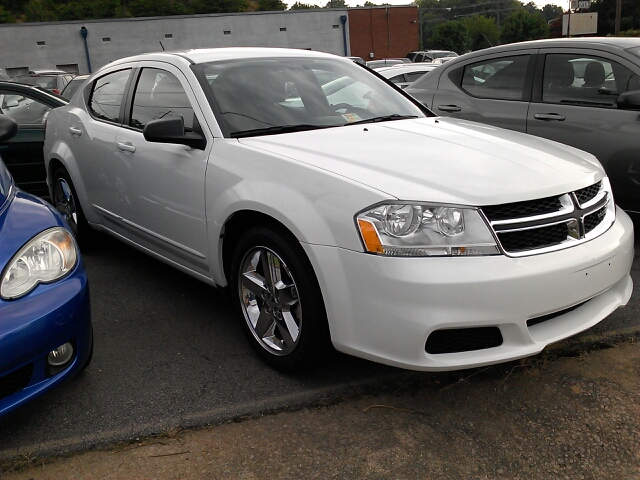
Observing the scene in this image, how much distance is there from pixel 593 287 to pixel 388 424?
1049 mm

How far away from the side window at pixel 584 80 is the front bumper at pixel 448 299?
8.17ft

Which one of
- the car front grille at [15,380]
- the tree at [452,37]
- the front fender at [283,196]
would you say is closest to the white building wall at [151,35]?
the tree at [452,37]

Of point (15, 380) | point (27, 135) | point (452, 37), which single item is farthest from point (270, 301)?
point (452, 37)

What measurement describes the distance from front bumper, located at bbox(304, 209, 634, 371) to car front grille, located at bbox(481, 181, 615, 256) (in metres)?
0.06

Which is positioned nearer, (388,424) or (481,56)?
(388,424)

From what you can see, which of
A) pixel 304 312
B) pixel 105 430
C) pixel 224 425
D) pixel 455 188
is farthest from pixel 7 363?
pixel 455 188

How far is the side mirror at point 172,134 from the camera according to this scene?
10.7 ft

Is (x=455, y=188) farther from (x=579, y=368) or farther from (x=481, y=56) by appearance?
(x=481, y=56)

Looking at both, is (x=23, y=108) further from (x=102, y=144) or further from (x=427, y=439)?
(x=427, y=439)

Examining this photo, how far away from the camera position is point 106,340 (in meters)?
3.61

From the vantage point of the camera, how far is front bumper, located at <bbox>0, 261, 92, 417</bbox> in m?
2.40

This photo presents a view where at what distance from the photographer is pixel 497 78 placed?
18.1ft

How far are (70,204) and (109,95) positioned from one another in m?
1.11

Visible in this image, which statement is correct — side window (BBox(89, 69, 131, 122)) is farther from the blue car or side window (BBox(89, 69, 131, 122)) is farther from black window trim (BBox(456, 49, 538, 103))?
black window trim (BBox(456, 49, 538, 103))
